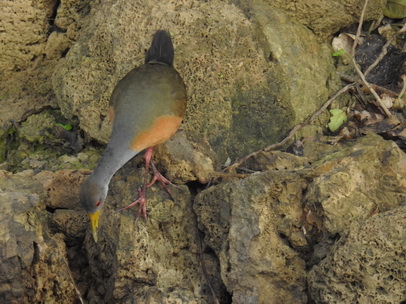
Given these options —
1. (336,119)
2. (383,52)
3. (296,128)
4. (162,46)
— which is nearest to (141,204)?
(162,46)

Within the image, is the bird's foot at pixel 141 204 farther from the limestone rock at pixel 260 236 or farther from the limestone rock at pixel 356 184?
the limestone rock at pixel 356 184

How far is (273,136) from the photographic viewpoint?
5043 millimetres

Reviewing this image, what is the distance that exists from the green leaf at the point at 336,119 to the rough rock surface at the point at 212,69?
17 cm

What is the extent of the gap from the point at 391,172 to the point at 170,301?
169 cm

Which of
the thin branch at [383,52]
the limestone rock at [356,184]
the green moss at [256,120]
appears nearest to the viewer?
the limestone rock at [356,184]

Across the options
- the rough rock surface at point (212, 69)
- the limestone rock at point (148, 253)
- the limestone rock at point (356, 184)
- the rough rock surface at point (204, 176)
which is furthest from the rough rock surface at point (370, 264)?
the rough rock surface at point (212, 69)

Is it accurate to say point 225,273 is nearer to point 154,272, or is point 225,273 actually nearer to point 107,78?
point 154,272

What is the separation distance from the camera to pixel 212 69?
5074 mm

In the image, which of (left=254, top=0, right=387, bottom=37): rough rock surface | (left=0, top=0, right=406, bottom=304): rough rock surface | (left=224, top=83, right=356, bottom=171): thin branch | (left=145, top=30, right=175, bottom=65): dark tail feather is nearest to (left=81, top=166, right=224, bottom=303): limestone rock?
(left=0, top=0, right=406, bottom=304): rough rock surface

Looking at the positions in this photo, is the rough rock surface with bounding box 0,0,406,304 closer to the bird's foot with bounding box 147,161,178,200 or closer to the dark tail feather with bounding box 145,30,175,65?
the bird's foot with bounding box 147,161,178,200

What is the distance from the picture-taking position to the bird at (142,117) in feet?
13.3

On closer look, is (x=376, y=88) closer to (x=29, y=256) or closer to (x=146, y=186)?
(x=146, y=186)

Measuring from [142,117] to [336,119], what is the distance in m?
1.81

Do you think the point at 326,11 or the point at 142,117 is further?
the point at 326,11
